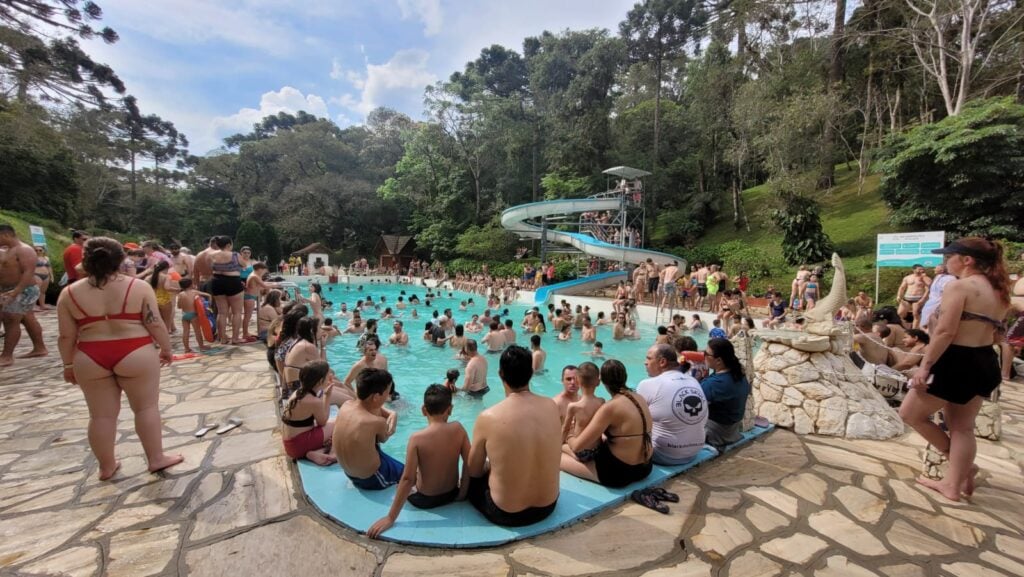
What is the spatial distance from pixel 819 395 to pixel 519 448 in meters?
3.67

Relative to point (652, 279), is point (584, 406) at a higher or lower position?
lower

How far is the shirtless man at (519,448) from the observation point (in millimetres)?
2504

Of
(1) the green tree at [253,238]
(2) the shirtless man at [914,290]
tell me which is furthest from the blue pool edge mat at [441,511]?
(1) the green tree at [253,238]

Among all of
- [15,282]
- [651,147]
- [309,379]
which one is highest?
[651,147]

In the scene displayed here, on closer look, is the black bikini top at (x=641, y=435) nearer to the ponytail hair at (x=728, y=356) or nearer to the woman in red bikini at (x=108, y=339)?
the ponytail hair at (x=728, y=356)

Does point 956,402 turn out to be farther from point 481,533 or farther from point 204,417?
point 204,417

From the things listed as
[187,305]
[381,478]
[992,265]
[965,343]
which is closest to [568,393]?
[381,478]

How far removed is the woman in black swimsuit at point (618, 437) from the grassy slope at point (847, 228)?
1376 centimetres

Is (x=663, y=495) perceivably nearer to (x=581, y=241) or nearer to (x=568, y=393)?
(x=568, y=393)

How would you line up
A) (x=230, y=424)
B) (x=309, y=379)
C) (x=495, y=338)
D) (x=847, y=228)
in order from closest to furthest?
(x=309, y=379), (x=230, y=424), (x=495, y=338), (x=847, y=228)

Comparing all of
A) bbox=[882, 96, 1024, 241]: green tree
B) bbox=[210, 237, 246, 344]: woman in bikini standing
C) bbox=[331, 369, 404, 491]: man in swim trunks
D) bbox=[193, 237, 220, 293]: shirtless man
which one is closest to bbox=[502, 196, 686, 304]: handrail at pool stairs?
bbox=[882, 96, 1024, 241]: green tree

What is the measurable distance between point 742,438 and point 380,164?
48.9 meters

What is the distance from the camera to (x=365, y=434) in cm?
296

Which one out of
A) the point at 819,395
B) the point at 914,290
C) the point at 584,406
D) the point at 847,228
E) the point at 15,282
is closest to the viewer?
the point at 584,406
